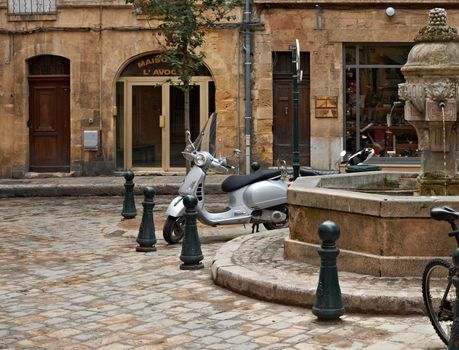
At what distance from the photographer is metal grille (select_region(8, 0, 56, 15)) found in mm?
21625

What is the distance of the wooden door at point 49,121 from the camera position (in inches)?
864

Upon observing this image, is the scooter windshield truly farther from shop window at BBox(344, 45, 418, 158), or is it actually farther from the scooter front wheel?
shop window at BBox(344, 45, 418, 158)

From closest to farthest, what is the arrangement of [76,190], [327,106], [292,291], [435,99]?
[292,291] < [435,99] < [76,190] < [327,106]

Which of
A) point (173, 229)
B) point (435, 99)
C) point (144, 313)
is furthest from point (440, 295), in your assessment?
point (173, 229)

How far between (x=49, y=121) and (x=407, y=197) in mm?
15706

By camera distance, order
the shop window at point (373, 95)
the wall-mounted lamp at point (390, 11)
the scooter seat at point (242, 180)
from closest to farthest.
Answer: the scooter seat at point (242, 180) → the wall-mounted lamp at point (390, 11) → the shop window at point (373, 95)

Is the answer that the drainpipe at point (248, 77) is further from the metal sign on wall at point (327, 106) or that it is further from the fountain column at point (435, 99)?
the fountain column at point (435, 99)

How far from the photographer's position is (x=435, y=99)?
9109 mm

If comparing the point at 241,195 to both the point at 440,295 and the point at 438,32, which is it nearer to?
the point at 438,32

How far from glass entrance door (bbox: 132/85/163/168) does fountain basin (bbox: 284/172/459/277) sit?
13.8 m

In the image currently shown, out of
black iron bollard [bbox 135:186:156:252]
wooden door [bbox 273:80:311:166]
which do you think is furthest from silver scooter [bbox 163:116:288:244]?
wooden door [bbox 273:80:311:166]

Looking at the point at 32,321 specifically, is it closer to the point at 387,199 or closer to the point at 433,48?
the point at 387,199

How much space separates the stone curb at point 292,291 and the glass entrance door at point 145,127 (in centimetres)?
1327

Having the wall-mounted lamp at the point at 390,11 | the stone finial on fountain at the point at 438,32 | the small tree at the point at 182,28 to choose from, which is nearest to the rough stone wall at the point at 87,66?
the wall-mounted lamp at the point at 390,11
